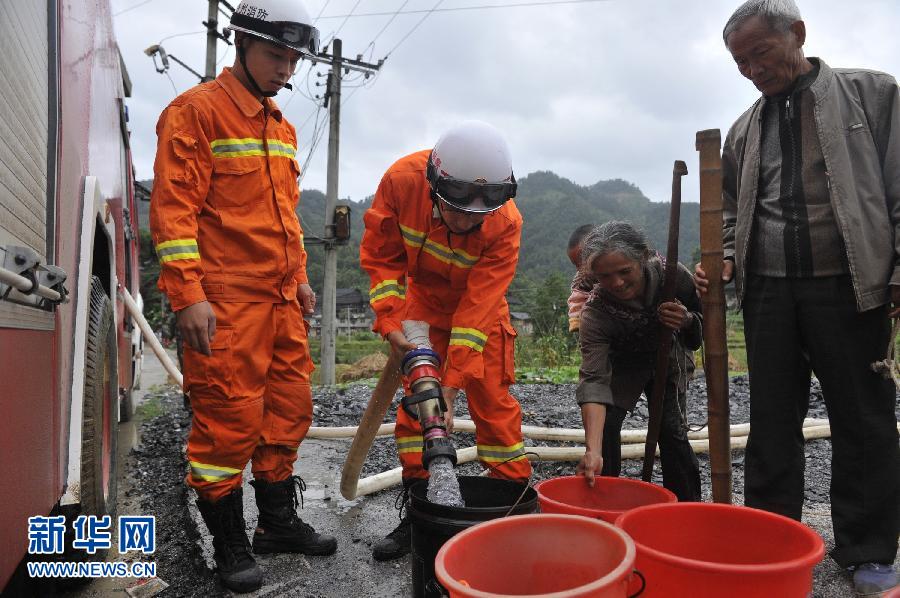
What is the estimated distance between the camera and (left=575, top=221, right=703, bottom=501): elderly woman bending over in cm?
274

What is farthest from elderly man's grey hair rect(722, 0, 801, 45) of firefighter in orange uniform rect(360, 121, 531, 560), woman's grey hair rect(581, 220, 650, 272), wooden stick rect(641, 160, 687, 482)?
firefighter in orange uniform rect(360, 121, 531, 560)

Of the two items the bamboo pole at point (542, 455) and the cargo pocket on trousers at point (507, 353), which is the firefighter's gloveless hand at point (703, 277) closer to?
the cargo pocket on trousers at point (507, 353)

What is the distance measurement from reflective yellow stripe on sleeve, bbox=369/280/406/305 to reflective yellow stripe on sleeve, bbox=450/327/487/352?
0.34 metres

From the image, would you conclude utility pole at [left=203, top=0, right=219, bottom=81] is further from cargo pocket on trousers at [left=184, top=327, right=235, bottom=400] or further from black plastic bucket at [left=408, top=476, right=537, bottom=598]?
→ black plastic bucket at [left=408, top=476, right=537, bottom=598]

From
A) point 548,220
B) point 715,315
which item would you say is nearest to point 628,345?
point 715,315

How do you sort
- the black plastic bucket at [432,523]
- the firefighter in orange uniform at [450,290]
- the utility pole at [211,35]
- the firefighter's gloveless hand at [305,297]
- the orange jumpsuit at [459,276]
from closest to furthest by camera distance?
the black plastic bucket at [432,523]
the firefighter in orange uniform at [450,290]
the orange jumpsuit at [459,276]
the firefighter's gloveless hand at [305,297]
the utility pole at [211,35]

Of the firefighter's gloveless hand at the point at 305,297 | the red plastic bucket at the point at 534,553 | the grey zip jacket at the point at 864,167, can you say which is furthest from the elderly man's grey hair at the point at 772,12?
the firefighter's gloveless hand at the point at 305,297

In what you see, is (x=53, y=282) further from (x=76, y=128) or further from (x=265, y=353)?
(x=265, y=353)

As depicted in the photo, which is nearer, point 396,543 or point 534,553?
point 534,553

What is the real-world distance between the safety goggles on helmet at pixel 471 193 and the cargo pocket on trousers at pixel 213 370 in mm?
1052

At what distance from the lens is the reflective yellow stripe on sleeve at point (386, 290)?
2.89 meters

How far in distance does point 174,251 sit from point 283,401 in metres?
0.83

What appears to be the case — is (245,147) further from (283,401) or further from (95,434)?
(95,434)

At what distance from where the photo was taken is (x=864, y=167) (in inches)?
95.3
